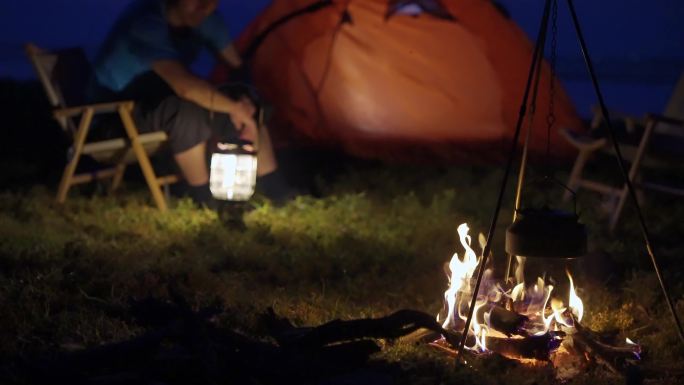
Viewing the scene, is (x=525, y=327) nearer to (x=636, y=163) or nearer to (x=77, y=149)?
(x=636, y=163)

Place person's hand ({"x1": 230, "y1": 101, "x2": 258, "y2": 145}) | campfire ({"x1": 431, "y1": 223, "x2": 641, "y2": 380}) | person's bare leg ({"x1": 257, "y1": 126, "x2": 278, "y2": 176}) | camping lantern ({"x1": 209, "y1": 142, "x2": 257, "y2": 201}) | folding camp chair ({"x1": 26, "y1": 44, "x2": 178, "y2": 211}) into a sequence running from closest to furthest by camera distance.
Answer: campfire ({"x1": 431, "y1": 223, "x2": 641, "y2": 380}) → camping lantern ({"x1": 209, "y1": 142, "x2": 257, "y2": 201}) → folding camp chair ({"x1": 26, "y1": 44, "x2": 178, "y2": 211}) → person's hand ({"x1": 230, "y1": 101, "x2": 258, "y2": 145}) → person's bare leg ({"x1": 257, "y1": 126, "x2": 278, "y2": 176})

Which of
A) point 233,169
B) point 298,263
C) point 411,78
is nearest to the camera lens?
point 298,263

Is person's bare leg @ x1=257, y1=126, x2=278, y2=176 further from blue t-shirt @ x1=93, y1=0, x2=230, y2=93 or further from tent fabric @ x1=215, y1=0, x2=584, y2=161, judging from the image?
tent fabric @ x1=215, y1=0, x2=584, y2=161

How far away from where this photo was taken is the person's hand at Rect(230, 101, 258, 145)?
565 centimetres

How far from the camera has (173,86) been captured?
5648 millimetres

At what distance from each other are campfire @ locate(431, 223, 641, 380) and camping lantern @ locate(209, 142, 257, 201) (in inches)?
73.7

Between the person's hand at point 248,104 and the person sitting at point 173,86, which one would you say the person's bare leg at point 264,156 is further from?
the person's hand at point 248,104

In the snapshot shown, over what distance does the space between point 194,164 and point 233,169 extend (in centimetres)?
73

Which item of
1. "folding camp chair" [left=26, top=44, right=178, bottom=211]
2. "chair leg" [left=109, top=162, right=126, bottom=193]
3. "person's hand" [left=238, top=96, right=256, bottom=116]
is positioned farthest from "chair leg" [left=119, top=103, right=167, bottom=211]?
"person's hand" [left=238, top=96, right=256, bottom=116]

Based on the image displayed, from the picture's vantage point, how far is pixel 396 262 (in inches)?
181

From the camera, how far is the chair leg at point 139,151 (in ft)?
18.2

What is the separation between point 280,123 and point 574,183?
2580 mm

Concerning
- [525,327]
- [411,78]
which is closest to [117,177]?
[411,78]

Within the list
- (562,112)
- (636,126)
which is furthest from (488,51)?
(636,126)
